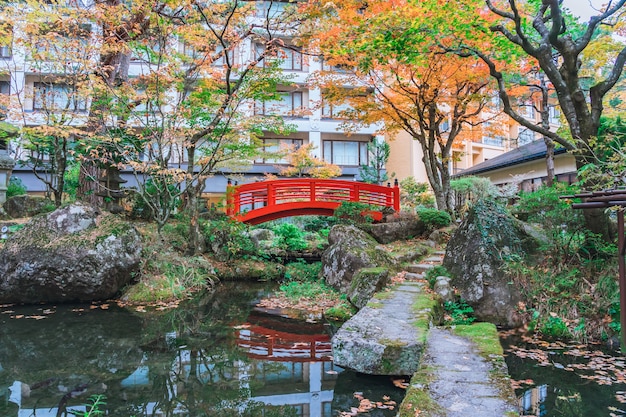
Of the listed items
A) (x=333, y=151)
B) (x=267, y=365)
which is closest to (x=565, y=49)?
(x=267, y=365)

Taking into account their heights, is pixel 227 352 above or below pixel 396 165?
below

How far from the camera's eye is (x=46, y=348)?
19.6 feet

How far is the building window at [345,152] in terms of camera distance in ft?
82.5

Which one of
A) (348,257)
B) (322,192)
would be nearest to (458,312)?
(348,257)

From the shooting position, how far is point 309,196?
14375 mm

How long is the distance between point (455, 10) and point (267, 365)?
776 cm

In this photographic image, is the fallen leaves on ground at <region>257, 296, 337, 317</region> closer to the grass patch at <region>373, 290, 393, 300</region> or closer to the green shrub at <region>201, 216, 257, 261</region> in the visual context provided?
the grass patch at <region>373, 290, 393, 300</region>

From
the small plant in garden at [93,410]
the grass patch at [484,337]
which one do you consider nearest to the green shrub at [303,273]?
the grass patch at [484,337]

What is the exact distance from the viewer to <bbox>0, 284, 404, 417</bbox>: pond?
14.1ft

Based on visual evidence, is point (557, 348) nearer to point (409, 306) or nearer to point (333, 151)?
point (409, 306)

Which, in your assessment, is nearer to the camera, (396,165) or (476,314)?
(476,314)

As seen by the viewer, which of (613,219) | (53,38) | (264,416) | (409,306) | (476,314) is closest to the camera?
(264,416)

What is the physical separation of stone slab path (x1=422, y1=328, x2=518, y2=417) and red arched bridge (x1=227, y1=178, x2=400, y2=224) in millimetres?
8896

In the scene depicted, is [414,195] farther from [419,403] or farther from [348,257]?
[419,403]
